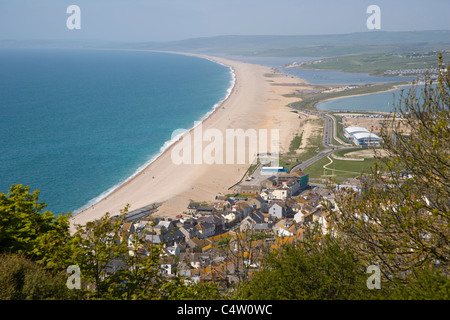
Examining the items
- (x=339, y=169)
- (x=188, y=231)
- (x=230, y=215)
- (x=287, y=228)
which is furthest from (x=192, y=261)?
(x=339, y=169)

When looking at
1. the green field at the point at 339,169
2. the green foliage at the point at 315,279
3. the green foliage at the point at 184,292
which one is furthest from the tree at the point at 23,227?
the green field at the point at 339,169

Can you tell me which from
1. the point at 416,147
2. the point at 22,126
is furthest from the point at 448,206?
the point at 22,126

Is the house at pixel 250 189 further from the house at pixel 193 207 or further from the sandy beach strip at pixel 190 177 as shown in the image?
the house at pixel 193 207

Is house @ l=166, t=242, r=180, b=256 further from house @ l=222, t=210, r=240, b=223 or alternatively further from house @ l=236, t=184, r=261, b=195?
Answer: house @ l=236, t=184, r=261, b=195

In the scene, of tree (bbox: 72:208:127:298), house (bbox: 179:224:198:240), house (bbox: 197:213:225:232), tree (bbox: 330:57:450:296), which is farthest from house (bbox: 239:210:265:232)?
tree (bbox: 72:208:127:298)

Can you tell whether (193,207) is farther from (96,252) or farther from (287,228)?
(96,252)

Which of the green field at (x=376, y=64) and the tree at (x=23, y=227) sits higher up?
the green field at (x=376, y=64)

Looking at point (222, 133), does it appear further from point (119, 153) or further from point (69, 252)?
point (69, 252)
